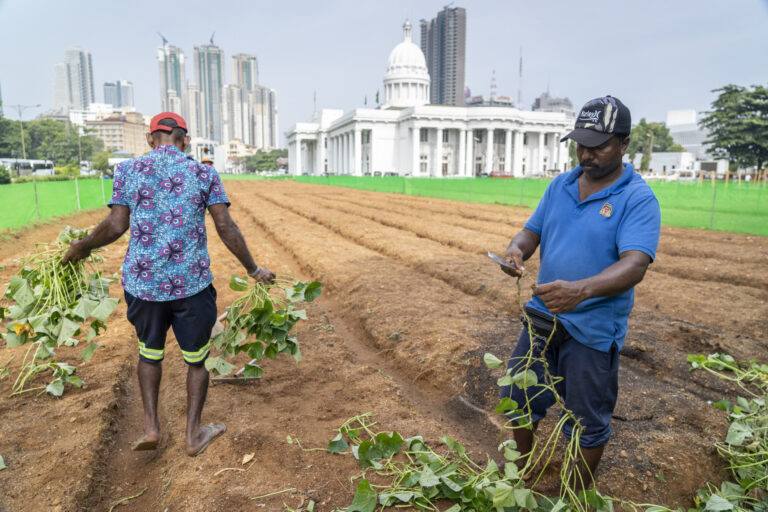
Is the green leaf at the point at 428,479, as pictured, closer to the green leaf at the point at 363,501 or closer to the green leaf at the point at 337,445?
the green leaf at the point at 363,501

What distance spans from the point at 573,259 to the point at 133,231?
2485 millimetres

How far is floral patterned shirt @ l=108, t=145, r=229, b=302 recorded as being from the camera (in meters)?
3.03

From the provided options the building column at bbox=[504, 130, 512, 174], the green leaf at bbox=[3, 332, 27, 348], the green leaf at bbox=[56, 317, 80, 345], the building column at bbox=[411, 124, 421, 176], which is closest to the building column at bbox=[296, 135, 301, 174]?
the building column at bbox=[411, 124, 421, 176]

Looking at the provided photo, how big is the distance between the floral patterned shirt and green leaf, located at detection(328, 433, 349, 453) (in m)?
1.32

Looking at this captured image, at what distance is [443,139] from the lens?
78750 millimetres

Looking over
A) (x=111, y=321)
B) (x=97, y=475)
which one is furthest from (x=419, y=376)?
(x=111, y=321)

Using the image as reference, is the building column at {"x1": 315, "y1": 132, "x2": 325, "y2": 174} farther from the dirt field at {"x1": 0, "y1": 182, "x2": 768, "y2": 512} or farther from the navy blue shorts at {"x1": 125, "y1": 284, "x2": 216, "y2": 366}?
the navy blue shorts at {"x1": 125, "y1": 284, "x2": 216, "y2": 366}

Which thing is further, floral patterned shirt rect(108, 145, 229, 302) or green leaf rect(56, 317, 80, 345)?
green leaf rect(56, 317, 80, 345)

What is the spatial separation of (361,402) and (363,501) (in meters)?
1.59

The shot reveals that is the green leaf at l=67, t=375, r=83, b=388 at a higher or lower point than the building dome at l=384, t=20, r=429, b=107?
lower

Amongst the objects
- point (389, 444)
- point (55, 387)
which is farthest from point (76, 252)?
point (389, 444)

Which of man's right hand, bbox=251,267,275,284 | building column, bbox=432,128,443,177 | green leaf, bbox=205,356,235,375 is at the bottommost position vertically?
green leaf, bbox=205,356,235,375

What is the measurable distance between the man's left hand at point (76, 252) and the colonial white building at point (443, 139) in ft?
238

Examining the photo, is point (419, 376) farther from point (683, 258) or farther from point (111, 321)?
point (683, 258)
